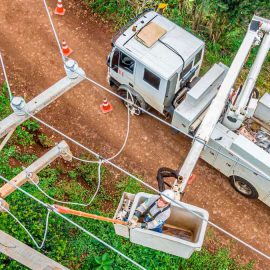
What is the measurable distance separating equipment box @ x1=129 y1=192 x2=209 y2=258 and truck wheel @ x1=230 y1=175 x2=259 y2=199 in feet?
9.55

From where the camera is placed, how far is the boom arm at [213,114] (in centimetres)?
736

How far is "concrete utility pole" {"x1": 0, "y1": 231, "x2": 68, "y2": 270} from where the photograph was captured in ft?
24.9

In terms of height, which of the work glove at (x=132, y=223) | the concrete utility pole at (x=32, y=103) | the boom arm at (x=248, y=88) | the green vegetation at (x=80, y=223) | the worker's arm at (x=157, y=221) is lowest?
the green vegetation at (x=80, y=223)

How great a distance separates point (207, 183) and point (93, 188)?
3.23m

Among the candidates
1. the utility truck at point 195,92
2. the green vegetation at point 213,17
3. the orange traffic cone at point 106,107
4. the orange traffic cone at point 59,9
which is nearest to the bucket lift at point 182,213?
the utility truck at point 195,92

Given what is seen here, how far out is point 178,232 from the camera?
8.67 m

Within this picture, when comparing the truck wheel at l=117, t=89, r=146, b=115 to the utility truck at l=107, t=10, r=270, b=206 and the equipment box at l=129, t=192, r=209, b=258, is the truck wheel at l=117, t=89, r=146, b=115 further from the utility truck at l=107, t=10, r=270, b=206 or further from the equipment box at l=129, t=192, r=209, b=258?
the equipment box at l=129, t=192, r=209, b=258

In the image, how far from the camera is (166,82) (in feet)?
35.3

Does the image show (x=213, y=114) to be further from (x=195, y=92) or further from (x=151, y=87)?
(x=151, y=87)

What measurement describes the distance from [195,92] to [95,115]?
346cm

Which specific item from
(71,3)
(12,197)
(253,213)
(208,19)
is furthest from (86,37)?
(253,213)

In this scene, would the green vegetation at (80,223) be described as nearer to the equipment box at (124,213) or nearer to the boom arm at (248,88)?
the equipment box at (124,213)

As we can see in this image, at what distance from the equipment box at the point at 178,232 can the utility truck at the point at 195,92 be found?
2.14m

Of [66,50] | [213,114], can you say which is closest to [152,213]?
[213,114]
